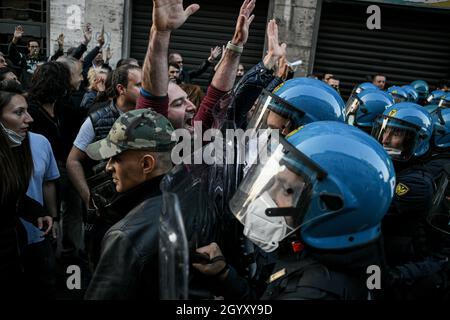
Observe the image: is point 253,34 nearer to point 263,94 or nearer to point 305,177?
point 263,94

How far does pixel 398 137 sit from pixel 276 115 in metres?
0.96

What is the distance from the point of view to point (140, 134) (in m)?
1.81

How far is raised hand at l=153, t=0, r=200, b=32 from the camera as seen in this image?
2119 mm

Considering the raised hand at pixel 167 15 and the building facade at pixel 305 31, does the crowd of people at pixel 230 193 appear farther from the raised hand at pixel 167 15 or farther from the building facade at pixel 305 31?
the building facade at pixel 305 31

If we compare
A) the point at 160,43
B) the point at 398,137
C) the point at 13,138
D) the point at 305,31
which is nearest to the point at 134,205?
the point at 160,43

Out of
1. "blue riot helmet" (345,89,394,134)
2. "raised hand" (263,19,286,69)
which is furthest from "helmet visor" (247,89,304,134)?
"blue riot helmet" (345,89,394,134)

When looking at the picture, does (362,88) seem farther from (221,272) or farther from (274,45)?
(221,272)

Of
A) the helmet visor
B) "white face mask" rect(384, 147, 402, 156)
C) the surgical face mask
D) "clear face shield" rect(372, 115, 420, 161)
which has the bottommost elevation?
the surgical face mask

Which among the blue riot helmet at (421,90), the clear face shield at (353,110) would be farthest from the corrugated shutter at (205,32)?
the clear face shield at (353,110)

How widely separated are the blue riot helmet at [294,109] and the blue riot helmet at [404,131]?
52 cm

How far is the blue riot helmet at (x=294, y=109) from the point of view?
2666mm

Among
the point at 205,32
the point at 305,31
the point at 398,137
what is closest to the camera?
the point at 398,137

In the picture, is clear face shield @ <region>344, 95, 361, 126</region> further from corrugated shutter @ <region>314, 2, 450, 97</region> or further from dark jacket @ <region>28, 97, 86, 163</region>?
corrugated shutter @ <region>314, 2, 450, 97</region>
